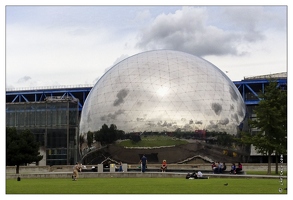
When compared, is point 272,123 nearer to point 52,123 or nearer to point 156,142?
point 156,142

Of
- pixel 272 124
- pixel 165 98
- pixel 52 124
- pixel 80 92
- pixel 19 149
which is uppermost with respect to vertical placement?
pixel 80 92

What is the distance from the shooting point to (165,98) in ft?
131

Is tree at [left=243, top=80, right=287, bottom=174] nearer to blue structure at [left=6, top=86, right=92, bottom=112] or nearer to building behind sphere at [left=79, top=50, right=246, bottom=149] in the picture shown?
building behind sphere at [left=79, top=50, right=246, bottom=149]

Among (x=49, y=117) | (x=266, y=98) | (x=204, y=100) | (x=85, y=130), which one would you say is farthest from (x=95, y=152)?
(x=49, y=117)

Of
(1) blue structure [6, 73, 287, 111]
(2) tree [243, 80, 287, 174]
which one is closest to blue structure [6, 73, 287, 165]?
(1) blue structure [6, 73, 287, 111]

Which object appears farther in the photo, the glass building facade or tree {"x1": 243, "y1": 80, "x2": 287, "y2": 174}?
the glass building facade

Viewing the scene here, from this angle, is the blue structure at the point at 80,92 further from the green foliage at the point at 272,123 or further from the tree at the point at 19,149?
the green foliage at the point at 272,123

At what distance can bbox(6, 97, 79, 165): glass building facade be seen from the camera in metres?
64.5

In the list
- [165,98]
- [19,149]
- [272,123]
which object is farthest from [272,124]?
[19,149]

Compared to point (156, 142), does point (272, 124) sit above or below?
above

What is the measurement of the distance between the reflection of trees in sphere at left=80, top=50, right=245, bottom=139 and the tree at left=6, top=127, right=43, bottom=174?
6708 millimetres

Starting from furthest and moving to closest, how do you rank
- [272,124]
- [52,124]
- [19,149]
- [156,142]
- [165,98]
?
[52,124] < [19,149] < [156,142] < [165,98] < [272,124]

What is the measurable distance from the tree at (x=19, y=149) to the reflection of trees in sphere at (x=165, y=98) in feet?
22.0

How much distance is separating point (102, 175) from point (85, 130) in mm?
10789
